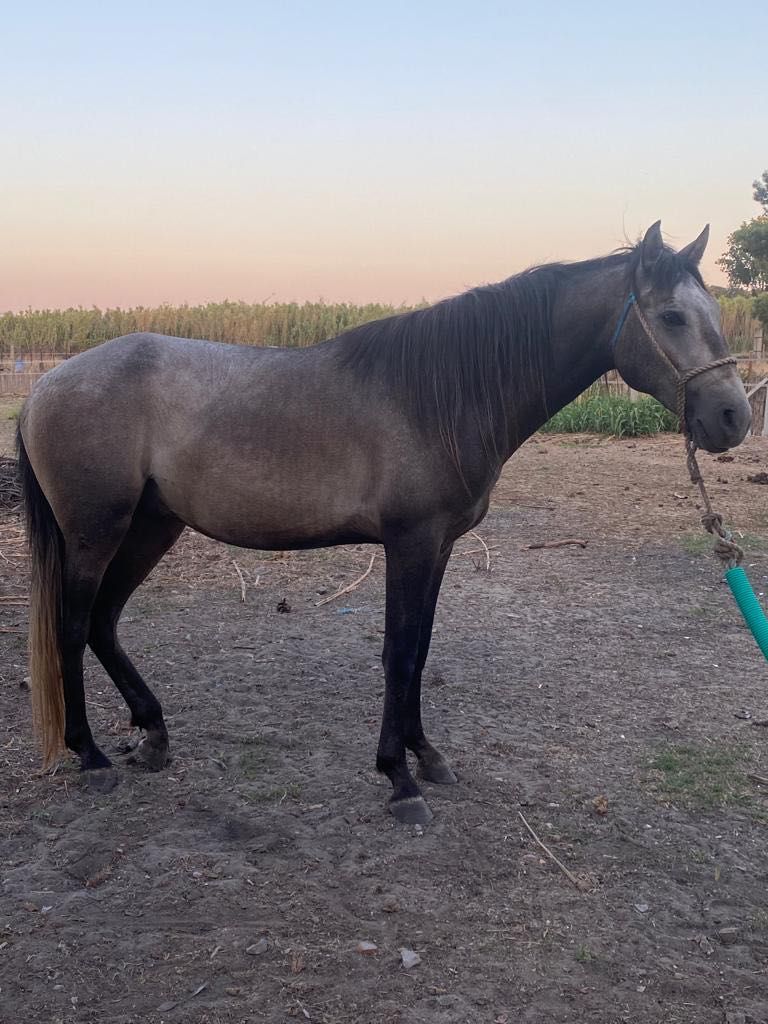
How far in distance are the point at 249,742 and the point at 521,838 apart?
56.4 inches

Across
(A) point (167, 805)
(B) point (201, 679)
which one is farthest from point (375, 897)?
(B) point (201, 679)

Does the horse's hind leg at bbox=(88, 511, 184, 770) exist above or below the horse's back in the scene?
below

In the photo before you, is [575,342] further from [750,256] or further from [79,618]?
[750,256]

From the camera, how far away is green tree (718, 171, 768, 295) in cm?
2284

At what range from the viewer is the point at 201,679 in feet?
14.9

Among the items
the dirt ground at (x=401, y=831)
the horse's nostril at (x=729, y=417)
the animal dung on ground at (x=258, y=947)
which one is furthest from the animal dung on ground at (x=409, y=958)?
the horse's nostril at (x=729, y=417)

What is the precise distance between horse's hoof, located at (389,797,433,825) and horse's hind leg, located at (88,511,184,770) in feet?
3.75

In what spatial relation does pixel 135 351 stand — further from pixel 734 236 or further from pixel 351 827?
pixel 734 236

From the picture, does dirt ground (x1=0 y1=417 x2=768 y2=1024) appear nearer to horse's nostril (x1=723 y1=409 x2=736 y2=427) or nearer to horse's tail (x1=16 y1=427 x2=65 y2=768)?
horse's tail (x1=16 y1=427 x2=65 y2=768)

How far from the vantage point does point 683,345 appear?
2789 mm

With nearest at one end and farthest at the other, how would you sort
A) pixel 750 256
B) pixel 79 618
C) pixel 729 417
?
pixel 729 417, pixel 79 618, pixel 750 256

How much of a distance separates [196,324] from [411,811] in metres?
28.4

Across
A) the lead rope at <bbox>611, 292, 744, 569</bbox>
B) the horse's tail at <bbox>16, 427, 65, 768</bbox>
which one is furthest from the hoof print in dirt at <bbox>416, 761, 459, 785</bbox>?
the horse's tail at <bbox>16, 427, 65, 768</bbox>

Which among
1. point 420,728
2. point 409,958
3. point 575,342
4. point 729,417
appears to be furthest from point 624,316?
point 409,958
